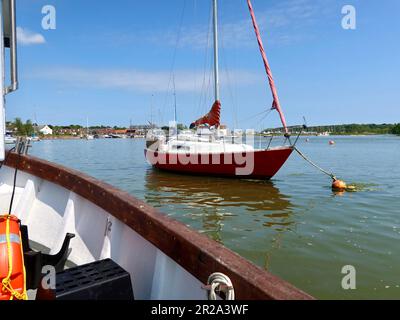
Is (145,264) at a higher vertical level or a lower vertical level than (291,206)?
higher

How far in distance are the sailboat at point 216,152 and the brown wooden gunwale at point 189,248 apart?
13.0m

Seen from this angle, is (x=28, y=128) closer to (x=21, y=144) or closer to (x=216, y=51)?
(x=21, y=144)

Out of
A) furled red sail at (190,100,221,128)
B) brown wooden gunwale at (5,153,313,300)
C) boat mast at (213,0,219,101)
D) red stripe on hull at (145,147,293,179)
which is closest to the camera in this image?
brown wooden gunwale at (5,153,313,300)

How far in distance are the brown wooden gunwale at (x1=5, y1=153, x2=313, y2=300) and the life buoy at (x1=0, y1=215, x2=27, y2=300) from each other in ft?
2.98

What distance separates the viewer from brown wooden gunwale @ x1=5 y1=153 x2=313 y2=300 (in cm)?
159

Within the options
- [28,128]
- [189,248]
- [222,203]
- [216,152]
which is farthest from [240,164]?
[189,248]

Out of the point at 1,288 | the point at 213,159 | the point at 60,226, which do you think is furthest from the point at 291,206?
the point at 1,288

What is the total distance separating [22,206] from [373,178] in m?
17.6

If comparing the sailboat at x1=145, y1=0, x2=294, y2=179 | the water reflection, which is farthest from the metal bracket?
the sailboat at x1=145, y1=0, x2=294, y2=179

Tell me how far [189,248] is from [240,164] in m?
14.8

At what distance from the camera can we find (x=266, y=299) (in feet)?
4.95

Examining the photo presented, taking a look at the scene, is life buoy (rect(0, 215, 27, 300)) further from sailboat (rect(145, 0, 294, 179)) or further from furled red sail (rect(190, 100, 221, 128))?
furled red sail (rect(190, 100, 221, 128))

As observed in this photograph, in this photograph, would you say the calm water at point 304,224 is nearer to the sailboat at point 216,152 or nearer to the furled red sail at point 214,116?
the sailboat at point 216,152
